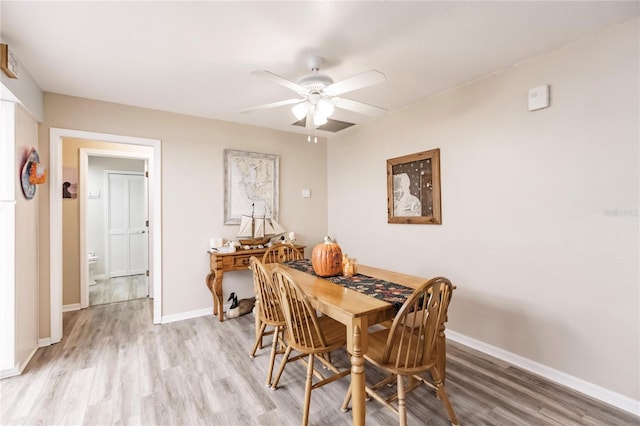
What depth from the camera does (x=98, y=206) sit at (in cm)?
520

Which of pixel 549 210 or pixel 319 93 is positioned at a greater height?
pixel 319 93

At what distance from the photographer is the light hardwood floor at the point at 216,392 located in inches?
69.8

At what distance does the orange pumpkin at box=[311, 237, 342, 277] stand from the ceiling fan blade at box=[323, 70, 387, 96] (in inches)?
43.9

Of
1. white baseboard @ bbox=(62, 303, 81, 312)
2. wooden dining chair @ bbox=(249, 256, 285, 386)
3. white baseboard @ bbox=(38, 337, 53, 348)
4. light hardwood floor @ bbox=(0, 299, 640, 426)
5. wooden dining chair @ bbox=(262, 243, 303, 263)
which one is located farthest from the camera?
white baseboard @ bbox=(62, 303, 81, 312)

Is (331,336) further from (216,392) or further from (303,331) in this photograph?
(216,392)

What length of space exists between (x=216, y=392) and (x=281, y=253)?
1.56m

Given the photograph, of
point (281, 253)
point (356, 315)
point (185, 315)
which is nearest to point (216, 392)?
point (356, 315)

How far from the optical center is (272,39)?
1964mm

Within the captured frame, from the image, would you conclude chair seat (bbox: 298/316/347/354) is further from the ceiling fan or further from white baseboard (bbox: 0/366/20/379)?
white baseboard (bbox: 0/366/20/379)

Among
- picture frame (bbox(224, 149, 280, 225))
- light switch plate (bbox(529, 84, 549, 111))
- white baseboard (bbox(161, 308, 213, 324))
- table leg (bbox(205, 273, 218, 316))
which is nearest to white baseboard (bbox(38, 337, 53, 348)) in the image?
white baseboard (bbox(161, 308, 213, 324))

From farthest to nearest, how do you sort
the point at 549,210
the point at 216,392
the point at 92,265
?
the point at 92,265 → the point at 549,210 → the point at 216,392

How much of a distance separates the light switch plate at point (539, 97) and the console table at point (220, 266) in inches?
118

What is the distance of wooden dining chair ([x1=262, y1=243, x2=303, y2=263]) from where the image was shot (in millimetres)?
3289

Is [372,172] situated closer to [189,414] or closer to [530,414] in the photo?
[530,414]
